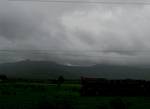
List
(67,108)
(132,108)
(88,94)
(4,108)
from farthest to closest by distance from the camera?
(88,94)
(132,108)
(4,108)
(67,108)

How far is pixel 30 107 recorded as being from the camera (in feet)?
84.0

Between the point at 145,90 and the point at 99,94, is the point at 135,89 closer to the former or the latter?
the point at 145,90

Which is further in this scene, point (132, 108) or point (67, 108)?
point (132, 108)

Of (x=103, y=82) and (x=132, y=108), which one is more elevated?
(x=103, y=82)

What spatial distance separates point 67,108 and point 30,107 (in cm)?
391

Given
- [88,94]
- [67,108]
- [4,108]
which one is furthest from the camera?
[88,94]

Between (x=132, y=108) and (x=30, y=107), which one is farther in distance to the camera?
(x=132, y=108)

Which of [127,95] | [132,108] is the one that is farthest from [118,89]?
[132,108]

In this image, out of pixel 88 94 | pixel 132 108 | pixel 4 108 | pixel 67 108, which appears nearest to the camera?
pixel 67 108

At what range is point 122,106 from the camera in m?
23.4

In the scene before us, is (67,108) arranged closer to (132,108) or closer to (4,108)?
(4,108)

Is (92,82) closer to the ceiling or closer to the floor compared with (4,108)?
closer to the ceiling

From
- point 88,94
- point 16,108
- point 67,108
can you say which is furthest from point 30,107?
point 88,94

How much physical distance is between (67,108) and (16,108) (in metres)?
3.93
